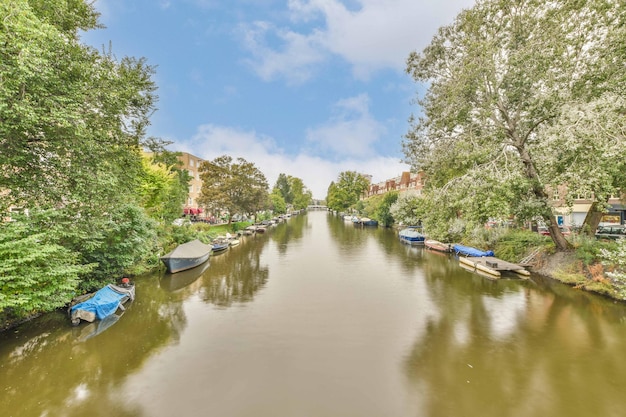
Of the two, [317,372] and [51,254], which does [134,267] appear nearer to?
[51,254]

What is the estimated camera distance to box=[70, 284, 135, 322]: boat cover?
40.0ft

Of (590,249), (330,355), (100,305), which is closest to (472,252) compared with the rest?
(590,249)

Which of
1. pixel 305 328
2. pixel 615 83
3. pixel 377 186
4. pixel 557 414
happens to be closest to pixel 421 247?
pixel 615 83

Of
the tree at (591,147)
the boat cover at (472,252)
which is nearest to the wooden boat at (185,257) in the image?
the boat cover at (472,252)

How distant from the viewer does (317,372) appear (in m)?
8.99

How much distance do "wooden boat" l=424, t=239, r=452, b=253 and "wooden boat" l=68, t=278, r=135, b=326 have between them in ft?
93.5

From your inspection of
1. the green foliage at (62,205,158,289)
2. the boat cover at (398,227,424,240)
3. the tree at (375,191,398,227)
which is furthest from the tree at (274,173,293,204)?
the green foliage at (62,205,158,289)

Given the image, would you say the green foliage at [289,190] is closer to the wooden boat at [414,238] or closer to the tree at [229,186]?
the tree at [229,186]

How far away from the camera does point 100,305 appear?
12602 mm

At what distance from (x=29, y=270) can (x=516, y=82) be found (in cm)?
2404

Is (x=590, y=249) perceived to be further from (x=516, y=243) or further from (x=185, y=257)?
(x=185, y=257)

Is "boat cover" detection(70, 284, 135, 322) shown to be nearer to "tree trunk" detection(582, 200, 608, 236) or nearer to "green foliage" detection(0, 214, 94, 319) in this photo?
"green foliage" detection(0, 214, 94, 319)

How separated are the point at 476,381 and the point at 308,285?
38.0ft

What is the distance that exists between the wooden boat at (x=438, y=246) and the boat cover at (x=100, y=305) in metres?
28.6
